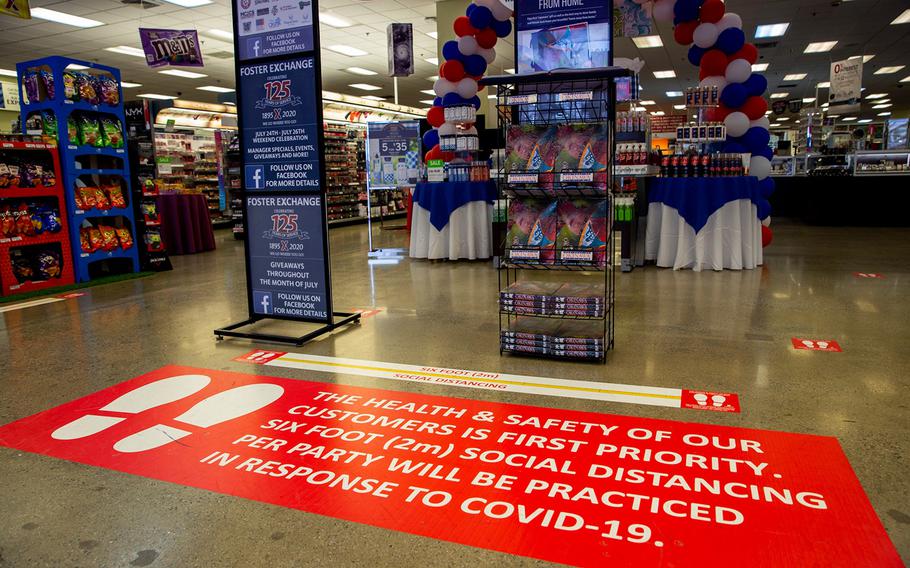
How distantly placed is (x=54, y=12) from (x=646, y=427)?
1192 cm

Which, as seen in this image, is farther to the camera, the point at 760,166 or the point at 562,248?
the point at 760,166

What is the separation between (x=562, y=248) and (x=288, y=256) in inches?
74.9

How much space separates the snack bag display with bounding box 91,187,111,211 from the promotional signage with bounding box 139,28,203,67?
10.3 feet

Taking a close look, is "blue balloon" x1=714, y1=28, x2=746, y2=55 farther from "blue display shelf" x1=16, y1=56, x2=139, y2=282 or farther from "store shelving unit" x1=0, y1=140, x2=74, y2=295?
"store shelving unit" x1=0, y1=140, x2=74, y2=295

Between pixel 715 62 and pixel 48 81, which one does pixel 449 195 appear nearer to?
pixel 715 62

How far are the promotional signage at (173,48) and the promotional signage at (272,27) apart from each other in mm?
5736

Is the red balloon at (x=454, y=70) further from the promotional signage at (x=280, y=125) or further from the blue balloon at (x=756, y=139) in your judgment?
the promotional signage at (x=280, y=125)

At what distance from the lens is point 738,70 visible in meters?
6.54

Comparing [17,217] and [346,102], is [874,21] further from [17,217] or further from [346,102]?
[17,217]

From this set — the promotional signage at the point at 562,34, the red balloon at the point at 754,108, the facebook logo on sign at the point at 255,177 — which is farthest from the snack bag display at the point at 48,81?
the red balloon at the point at 754,108

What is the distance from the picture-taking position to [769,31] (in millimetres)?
12766

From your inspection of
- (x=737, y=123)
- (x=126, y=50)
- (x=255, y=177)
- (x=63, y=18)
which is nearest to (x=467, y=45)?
(x=737, y=123)

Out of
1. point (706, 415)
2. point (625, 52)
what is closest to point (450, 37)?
point (625, 52)

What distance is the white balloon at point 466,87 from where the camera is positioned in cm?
747
